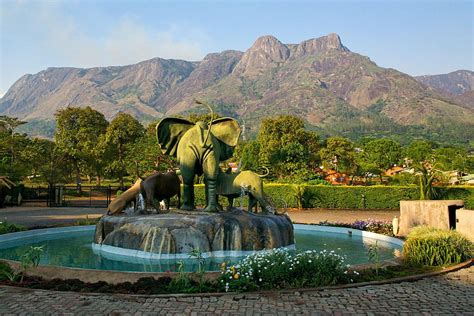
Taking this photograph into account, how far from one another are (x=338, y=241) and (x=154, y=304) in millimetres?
10710

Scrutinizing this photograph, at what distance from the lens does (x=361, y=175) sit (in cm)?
6166

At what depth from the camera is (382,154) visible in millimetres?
64000

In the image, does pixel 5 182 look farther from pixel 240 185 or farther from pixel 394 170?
pixel 394 170

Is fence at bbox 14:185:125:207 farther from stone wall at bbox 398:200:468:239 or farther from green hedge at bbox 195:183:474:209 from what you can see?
stone wall at bbox 398:200:468:239

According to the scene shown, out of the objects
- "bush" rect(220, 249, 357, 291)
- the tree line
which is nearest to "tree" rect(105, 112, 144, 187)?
the tree line

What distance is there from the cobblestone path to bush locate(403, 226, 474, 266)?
212cm

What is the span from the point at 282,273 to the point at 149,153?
114ft

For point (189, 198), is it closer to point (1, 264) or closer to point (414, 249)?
Result: point (1, 264)

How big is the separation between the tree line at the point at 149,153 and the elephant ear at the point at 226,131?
2462 centimetres

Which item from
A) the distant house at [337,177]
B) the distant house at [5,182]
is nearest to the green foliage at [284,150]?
the distant house at [337,177]

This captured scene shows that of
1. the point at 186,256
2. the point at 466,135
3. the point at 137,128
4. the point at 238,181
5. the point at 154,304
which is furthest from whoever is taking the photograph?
the point at 466,135

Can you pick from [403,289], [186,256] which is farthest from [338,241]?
[403,289]

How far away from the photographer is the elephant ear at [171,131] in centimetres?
1394

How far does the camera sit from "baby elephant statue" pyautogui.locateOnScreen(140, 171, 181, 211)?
1315 centimetres
